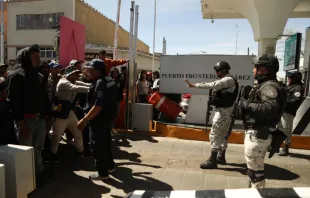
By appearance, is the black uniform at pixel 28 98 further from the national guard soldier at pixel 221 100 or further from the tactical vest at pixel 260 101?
the tactical vest at pixel 260 101

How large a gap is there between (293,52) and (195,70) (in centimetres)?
273

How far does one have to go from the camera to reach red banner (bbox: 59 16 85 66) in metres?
5.82

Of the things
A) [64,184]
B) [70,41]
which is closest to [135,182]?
[64,184]

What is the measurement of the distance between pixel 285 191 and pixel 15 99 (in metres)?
2.92

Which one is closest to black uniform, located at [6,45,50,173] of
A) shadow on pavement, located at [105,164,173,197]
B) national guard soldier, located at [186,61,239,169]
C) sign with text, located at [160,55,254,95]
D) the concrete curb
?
shadow on pavement, located at [105,164,173,197]

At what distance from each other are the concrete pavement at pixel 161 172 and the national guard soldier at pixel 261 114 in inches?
39.2

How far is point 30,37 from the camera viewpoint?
29.6m

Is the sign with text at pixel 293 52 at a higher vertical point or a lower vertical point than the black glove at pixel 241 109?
higher

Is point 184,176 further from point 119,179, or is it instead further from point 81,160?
point 81,160

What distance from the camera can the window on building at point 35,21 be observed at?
29.2 m

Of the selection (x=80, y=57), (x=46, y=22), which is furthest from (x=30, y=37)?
(x=80, y=57)

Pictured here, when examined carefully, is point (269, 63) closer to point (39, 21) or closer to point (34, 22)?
point (39, 21)

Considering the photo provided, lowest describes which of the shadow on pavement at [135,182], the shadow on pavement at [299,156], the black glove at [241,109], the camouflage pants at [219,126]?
the shadow on pavement at [135,182]

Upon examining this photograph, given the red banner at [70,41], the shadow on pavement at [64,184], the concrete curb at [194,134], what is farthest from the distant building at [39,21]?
the shadow on pavement at [64,184]
